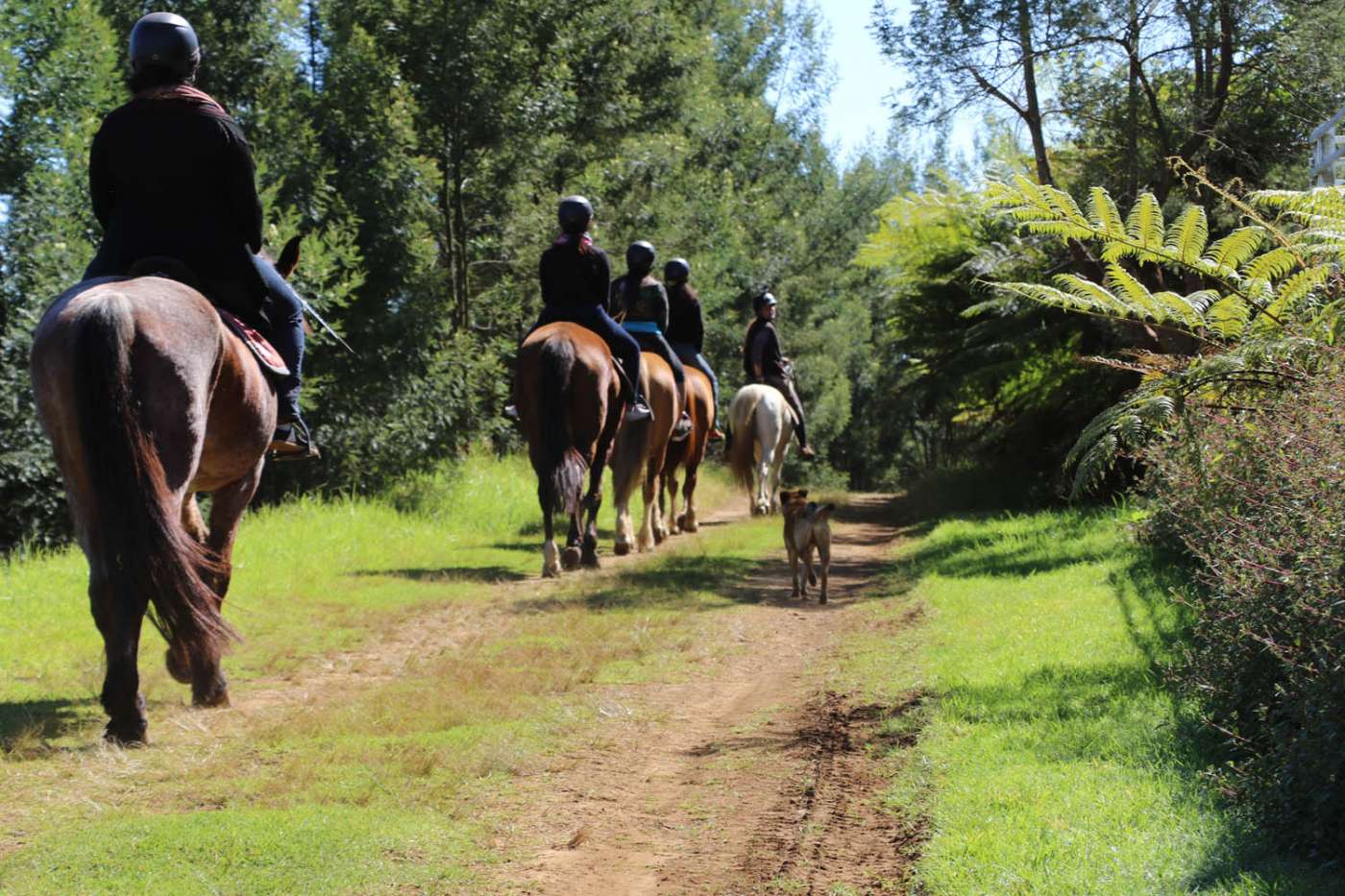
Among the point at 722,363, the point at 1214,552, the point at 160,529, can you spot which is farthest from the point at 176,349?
the point at 722,363

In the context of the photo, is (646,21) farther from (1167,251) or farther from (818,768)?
(818,768)

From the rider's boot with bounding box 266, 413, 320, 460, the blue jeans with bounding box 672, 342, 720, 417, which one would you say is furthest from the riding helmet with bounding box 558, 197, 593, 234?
the blue jeans with bounding box 672, 342, 720, 417

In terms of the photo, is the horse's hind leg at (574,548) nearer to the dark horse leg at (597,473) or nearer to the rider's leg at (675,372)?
the dark horse leg at (597,473)

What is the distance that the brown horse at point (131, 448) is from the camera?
19.2ft

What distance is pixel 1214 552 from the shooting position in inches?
245

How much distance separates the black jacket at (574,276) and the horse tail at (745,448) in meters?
6.04

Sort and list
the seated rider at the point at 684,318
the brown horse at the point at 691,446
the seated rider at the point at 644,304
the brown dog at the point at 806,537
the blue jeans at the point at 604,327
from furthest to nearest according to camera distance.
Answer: the seated rider at the point at 684,318 < the brown horse at the point at 691,446 < the seated rider at the point at 644,304 < the blue jeans at the point at 604,327 < the brown dog at the point at 806,537

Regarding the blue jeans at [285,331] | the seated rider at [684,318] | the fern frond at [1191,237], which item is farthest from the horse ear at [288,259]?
the seated rider at [684,318]

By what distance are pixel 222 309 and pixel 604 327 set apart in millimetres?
6393

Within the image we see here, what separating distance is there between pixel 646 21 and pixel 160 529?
987 inches

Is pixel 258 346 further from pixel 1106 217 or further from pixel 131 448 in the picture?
pixel 1106 217

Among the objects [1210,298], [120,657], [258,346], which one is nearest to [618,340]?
[258,346]

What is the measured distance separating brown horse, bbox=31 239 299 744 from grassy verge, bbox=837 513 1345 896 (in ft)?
11.1

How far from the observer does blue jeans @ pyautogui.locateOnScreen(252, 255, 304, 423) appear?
8.05 meters
